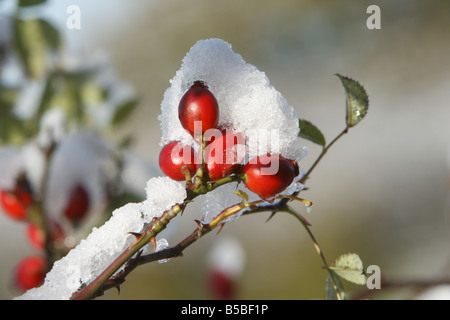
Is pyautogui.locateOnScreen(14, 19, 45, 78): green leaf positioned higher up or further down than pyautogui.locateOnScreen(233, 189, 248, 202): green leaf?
higher up

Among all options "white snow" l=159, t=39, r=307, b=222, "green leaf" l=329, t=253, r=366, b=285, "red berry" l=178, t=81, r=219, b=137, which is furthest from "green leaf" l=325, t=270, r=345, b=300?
"red berry" l=178, t=81, r=219, b=137

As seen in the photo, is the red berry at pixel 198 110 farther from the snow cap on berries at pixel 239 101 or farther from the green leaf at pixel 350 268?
the green leaf at pixel 350 268

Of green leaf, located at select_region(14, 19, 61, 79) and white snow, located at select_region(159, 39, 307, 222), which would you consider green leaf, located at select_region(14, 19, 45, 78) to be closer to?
green leaf, located at select_region(14, 19, 61, 79)

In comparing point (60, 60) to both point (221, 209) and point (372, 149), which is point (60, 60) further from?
point (372, 149)

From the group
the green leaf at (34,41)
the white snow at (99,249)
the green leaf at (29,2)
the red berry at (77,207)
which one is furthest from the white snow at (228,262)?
the white snow at (99,249)

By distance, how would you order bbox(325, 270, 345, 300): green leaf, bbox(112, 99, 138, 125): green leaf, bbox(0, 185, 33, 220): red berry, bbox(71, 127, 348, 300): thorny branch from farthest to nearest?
bbox(112, 99, 138, 125): green leaf < bbox(0, 185, 33, 220): red berry < bbox(325, 270, 345, 300): green leaf < bbox(71, 127, 348, 300): thorny branch

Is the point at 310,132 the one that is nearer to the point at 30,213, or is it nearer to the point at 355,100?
the point at 355,100
